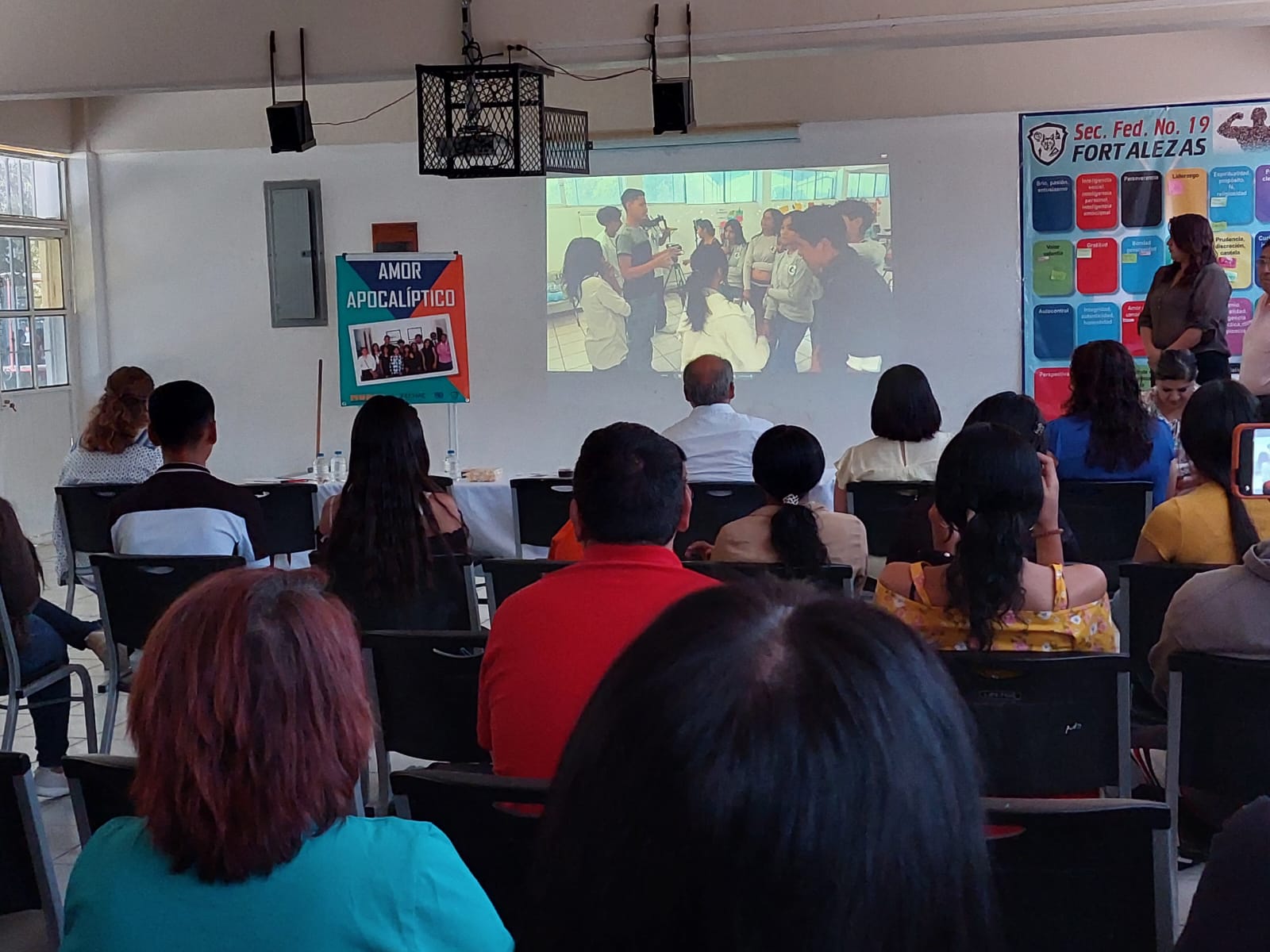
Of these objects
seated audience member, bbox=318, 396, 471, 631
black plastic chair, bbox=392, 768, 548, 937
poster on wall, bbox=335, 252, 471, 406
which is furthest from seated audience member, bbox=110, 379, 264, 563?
black plastic chair, bbox=392, 768, 548, 937

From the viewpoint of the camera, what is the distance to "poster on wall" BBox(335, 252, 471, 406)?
237 inches

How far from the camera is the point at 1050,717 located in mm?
2238

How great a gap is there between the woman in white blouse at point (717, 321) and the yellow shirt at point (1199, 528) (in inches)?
177

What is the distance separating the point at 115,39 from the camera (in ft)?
19.1

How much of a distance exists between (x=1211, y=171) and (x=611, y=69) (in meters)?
3.14

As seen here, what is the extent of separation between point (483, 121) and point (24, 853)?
11.4 ft

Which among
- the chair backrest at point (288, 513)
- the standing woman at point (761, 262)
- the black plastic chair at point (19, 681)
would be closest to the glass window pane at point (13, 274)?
the chair backrest at point (288, 513)

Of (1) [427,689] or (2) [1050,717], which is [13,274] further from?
(2) [1050,717]

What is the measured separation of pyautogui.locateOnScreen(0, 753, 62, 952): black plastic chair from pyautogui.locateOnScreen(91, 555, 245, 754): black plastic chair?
1.43m

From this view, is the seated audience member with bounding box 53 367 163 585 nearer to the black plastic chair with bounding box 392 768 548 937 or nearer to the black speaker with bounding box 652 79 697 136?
the black speaker with bounding box 652 79 697 136

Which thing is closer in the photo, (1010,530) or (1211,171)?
(1010,530)

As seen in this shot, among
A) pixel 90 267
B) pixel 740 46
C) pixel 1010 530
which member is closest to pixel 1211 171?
pixel 740 46

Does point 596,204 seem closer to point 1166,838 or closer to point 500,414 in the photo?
point 500,414

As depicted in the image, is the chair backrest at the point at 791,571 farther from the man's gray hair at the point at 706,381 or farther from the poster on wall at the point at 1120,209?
the poster on wall at the point at 1120,209
